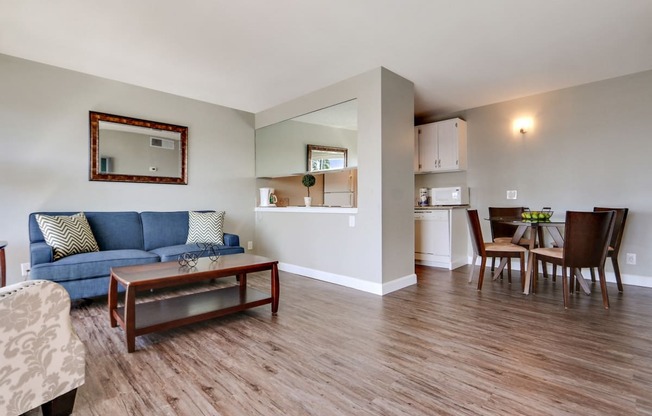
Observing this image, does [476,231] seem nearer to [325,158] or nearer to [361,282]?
[361,282]

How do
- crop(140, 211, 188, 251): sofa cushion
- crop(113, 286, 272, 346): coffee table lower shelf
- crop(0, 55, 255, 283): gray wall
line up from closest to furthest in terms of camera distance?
crop(113, 286, 272, 346): coffee table lower shelf
crop(0, 55, 255, 283): gray wall
crop(140, 211, 188, 251): sofa cushion

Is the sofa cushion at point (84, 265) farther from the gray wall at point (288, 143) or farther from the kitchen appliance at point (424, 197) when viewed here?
the kitchen appliance at point (424, 197)

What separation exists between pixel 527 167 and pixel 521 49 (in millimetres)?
1904

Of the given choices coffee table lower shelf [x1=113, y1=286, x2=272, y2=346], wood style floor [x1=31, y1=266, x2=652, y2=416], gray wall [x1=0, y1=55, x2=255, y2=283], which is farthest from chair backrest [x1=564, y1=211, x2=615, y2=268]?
gray wall [x1=0, y1=55, x2=255, y2=283]

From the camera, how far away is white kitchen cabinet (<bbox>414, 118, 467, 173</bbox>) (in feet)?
15.7

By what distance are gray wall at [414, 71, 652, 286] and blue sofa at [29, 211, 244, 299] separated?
3.84 meters

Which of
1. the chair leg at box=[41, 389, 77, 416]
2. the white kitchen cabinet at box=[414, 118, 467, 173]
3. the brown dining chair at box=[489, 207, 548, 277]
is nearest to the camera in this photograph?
the chair leg at box=[41, 389, 77, 416]

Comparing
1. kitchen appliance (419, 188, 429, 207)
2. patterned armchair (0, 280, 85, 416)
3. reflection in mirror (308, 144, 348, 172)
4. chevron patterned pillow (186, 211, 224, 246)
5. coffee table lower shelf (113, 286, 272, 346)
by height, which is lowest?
coffee table lower shelf (113, 286, 272, 346)

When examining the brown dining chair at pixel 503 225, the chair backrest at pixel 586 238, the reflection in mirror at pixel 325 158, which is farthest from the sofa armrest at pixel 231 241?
the chair backrest at pixel 586 238

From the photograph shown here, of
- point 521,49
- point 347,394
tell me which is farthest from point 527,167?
point 347,394

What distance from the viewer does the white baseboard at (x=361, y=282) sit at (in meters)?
3.36

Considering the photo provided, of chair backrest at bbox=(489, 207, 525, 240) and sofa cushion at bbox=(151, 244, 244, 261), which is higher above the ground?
chair backrest at bbox=(489, 207, 525, 240)

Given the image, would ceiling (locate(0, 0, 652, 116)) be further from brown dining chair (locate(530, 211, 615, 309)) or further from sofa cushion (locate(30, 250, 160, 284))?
sofa cushion (locate(30, 250, 160, 284))

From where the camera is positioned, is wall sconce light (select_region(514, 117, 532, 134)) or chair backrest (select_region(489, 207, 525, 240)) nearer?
chair backrest (select_region(489, 207, 525, 240))
